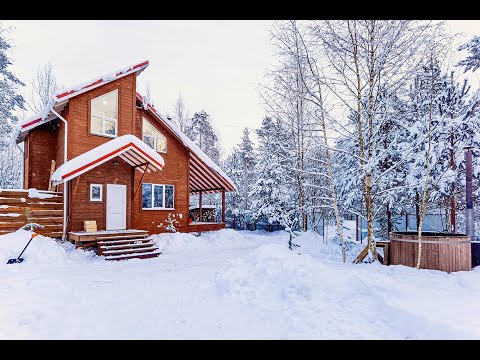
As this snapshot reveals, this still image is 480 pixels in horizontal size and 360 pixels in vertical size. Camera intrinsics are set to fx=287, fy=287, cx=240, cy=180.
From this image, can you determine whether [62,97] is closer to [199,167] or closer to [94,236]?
[94,236]

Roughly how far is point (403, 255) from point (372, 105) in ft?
14.2

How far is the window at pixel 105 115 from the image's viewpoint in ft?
41.4

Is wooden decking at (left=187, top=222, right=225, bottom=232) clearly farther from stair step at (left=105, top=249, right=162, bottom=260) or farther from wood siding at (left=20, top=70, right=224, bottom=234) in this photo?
stair step at (left=105, top=249, right=162, bottom=260)

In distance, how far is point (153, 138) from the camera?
1552cm

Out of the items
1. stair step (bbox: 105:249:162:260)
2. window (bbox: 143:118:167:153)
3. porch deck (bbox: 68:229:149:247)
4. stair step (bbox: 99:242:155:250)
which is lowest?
stair step (bbox: 105:249:162:260)

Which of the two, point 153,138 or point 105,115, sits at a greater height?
point 105,115

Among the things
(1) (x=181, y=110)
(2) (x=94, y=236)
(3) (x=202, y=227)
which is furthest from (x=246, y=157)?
(2) (x=94, y=236)

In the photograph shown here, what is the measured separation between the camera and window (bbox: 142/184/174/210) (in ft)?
48.7

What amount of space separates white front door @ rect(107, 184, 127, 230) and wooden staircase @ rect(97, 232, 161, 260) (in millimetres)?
1922

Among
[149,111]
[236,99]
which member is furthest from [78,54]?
[236,99]

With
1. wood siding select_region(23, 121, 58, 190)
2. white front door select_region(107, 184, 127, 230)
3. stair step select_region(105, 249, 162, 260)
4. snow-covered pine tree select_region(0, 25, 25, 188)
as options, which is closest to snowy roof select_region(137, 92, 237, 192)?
white front door select_region(107, 184, 127, 230)

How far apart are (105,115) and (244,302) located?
11145 millimetres

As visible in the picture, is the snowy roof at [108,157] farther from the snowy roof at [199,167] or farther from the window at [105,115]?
the snowy roof at [199,167]
